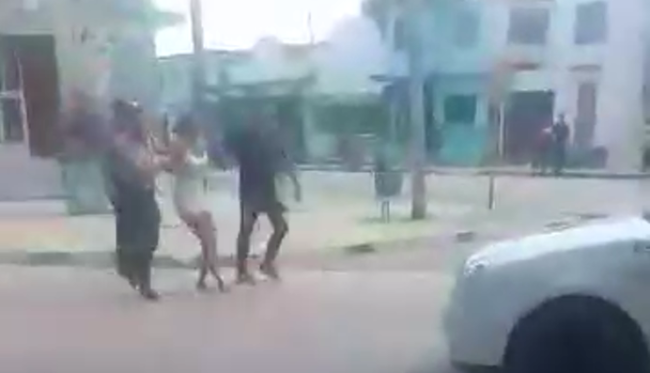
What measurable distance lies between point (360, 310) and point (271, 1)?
1197 mm

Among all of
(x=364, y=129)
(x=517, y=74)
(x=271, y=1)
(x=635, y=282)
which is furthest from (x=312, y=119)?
(x=635, y=282)

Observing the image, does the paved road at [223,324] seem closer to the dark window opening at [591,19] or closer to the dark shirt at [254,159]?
the dark shirt at [254,159]

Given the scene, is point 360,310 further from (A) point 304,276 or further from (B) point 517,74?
(B) point 517,74

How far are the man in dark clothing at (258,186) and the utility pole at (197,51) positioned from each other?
0.69 ft

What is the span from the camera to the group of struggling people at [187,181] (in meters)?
3.91

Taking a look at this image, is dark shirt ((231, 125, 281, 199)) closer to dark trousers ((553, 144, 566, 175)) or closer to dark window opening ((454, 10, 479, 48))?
dark window opening ((454, 10, 479, 48))

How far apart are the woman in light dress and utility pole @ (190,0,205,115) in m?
0.10

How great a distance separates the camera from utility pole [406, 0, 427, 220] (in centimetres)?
383

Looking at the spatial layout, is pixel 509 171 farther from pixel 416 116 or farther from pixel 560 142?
pixel 416 116

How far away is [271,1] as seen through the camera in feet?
12.6

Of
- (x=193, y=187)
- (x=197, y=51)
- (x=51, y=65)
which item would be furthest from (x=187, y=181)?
(x=51, y=65)

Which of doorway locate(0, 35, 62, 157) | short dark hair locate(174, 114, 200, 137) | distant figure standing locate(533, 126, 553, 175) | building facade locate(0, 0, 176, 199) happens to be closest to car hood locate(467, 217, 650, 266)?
distant figure standing locate(533, 126, 553, 175)

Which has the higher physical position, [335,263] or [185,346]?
[335,263]

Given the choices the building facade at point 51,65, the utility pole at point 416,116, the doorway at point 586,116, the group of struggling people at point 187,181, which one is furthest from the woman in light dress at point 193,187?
the doorway at point 586,116
